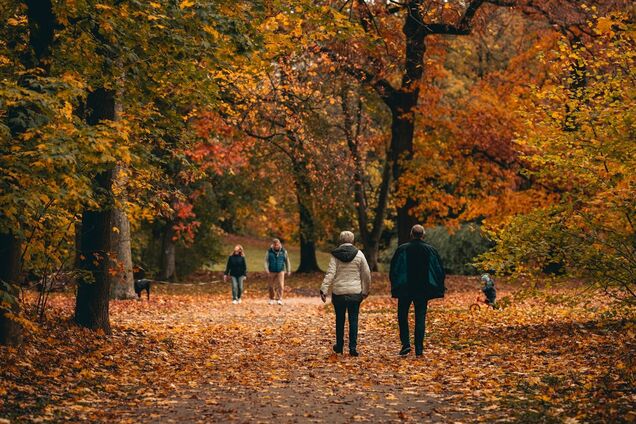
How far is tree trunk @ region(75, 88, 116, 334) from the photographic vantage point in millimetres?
13648

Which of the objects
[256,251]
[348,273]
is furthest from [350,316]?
[256,251]

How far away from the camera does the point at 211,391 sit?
998 cm

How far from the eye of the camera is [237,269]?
25.1 m

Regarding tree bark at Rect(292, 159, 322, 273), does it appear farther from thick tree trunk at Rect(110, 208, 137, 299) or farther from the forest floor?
the forest floor

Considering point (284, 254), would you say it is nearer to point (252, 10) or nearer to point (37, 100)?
point (252, 10)

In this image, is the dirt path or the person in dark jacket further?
the person in dark jacket

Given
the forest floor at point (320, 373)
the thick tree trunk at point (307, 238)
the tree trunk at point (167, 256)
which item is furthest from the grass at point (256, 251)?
the forest floor at point (320, 373)

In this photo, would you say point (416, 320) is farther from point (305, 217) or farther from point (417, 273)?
point (305, 217)

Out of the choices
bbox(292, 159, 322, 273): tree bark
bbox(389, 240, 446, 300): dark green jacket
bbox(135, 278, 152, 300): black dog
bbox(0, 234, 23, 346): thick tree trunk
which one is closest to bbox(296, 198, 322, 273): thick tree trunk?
bbox(292, 159, 322, 273): tree bark

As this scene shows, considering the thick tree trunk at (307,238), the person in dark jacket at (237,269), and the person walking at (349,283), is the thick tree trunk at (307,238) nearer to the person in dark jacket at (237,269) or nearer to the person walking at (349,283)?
the person in dark jacket at (237,269)

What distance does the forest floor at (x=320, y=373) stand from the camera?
847cm

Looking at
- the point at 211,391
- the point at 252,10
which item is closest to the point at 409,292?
the point at 211,391

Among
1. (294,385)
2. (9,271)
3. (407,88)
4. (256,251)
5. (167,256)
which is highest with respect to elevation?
(407,88)

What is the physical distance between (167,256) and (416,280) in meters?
27.8
